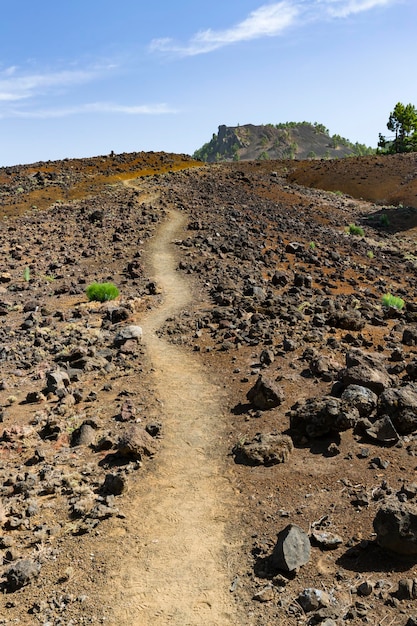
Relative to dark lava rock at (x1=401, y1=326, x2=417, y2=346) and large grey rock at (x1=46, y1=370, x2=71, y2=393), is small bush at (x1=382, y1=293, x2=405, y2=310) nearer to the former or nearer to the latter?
dark lava rock at (x1=401, y1=326, x2=417, y2=346)

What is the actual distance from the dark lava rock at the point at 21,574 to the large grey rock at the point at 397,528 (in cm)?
398

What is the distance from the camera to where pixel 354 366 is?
9.88 metres

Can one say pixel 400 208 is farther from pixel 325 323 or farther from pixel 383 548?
pixel 383 548

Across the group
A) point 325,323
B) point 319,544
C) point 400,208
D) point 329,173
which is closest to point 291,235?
point 325,323

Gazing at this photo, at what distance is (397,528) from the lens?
5.78 meters

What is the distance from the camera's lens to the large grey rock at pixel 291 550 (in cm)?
584

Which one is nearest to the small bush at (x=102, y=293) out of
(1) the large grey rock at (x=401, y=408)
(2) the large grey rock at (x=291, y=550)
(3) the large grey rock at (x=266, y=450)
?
(3) the large grey rock at (x=266, y=450)

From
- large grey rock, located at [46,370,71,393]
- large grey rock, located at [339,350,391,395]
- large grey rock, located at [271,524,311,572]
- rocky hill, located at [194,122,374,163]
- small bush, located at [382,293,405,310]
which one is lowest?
small bush, located at [382,293,405,310]

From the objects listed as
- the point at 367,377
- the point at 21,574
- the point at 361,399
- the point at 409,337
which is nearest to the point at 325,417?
the point at 361,399

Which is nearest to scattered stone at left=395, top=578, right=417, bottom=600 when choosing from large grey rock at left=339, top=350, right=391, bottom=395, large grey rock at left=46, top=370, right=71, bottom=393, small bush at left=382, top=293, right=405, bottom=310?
large grey rock at left=339, top=350, right=391, bottom=395

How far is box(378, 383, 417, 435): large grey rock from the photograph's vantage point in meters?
8.24

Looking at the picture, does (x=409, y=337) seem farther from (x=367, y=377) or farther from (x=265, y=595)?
(x=265, y=595)

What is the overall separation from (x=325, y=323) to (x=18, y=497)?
913 centimetres

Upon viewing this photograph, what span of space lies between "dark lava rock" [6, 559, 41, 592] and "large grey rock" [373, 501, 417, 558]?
398 cm
